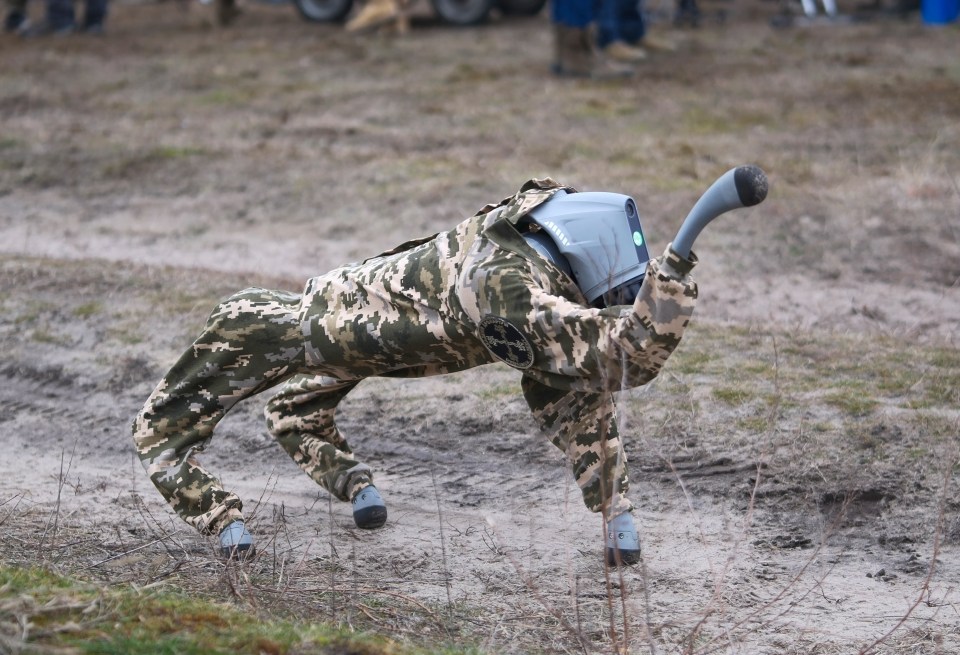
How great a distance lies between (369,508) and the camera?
14.5 ft

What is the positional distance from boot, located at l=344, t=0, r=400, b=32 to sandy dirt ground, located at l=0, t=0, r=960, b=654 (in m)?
0.67

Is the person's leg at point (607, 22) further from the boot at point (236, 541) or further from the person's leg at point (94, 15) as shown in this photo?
the boot at point (236, 541)

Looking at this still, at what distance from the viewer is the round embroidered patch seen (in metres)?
3.35

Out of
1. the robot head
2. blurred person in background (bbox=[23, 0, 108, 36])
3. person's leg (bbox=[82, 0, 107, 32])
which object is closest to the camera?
the robot head

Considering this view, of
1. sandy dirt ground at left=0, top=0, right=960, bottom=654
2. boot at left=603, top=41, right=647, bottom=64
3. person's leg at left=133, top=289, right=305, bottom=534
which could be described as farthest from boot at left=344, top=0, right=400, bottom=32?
person's leg at left=133, top=289, right=305, bottom=534

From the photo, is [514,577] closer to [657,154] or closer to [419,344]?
[419,344]

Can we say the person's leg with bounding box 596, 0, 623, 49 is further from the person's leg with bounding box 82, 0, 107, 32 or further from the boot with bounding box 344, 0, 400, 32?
the person's leg with bounding box 82, 0, 107, 32

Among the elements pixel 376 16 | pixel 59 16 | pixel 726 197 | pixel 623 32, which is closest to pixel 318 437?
pixel 726 197

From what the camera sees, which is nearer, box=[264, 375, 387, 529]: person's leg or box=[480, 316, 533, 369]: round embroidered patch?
box=[480, 316, 533, 369]: round embroidered patch

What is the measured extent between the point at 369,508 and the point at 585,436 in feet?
3.06

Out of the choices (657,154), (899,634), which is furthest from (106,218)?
(899,634)

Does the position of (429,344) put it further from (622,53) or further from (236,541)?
(622,53)

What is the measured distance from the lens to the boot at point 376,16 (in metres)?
13.9

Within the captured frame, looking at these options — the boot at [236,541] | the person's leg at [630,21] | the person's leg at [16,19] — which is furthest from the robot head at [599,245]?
the person's leg at [16,19]
